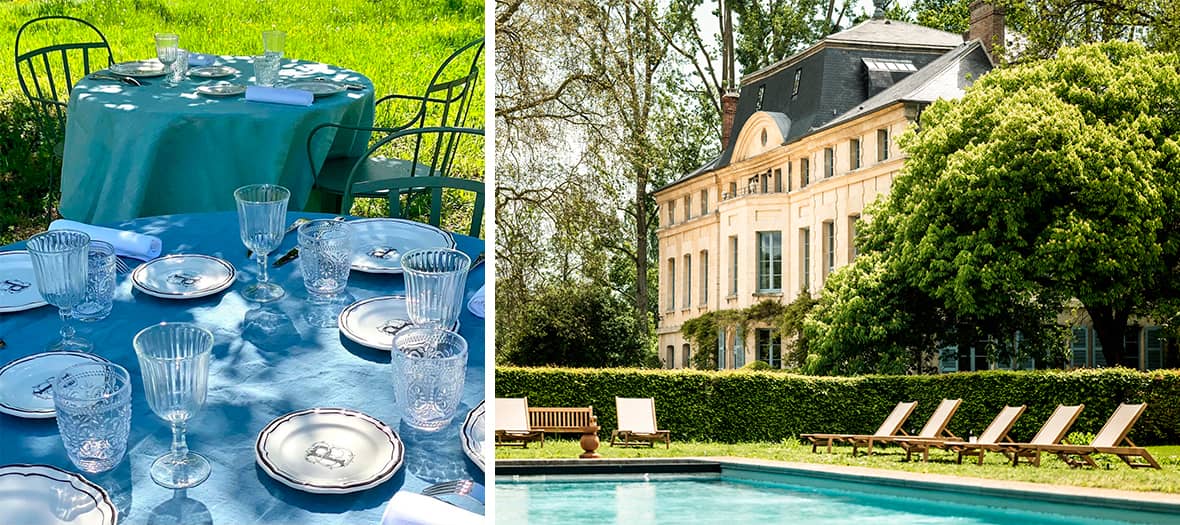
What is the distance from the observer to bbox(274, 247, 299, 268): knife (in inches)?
99.6

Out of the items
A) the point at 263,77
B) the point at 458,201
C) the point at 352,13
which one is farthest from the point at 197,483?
the point at 352,13

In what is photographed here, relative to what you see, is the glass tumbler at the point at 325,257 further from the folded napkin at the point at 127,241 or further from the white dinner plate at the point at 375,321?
the folded napkin at the point at 127,241

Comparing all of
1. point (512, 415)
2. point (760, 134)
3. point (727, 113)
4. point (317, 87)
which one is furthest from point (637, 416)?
point (317, 87)

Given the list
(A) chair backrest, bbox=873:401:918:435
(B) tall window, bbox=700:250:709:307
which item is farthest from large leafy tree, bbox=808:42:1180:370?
(B) tall window, bbox=700:250:709:307

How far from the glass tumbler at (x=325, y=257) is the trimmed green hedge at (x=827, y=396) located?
24.3 ft

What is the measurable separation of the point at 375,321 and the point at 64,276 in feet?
1.84

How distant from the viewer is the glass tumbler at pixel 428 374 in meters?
1.82

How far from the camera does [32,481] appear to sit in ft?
5.55

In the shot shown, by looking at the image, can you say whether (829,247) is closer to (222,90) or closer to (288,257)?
(222,90)

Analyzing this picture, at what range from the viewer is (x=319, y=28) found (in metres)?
8.34

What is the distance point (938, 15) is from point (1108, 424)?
147 inches

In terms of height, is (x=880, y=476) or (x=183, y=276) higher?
(x=183, y=276)

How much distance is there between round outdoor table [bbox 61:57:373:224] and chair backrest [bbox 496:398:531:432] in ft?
16.4

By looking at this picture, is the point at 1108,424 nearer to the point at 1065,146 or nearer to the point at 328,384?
the point at 1065,146
